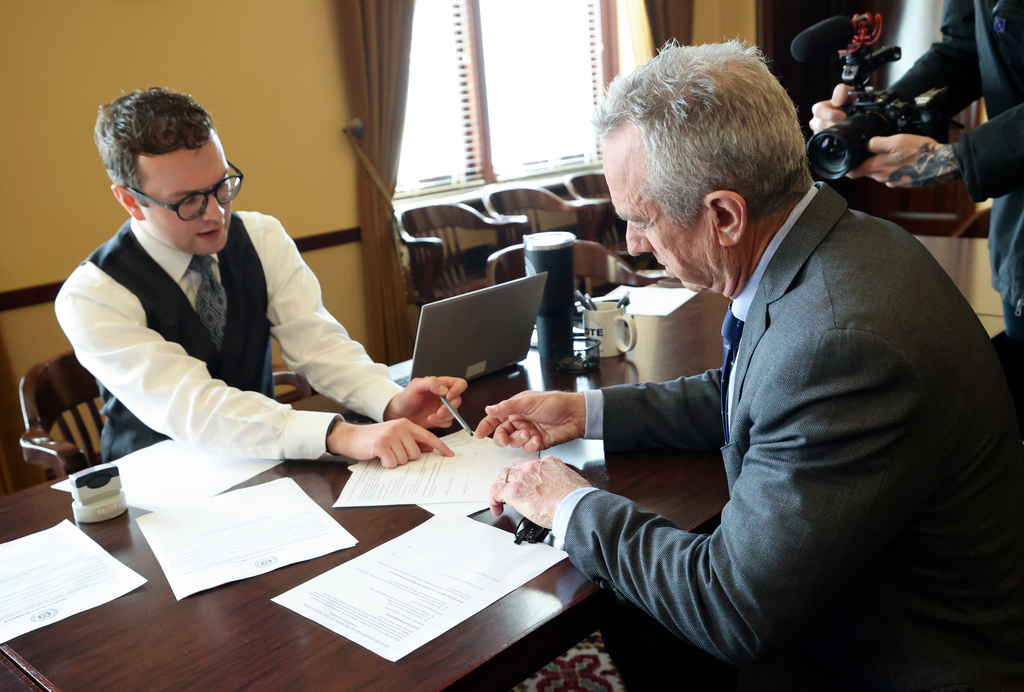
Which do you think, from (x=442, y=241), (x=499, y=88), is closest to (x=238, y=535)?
(x=442, y=241)

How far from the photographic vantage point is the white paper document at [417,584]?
966 millimetres

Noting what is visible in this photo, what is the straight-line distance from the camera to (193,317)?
6.21 ft

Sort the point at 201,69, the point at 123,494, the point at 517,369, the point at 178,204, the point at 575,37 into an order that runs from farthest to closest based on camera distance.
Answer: the point at 575,37
the point at 201,69
the point at 517,369
the point at 178,204
the point at 123,494

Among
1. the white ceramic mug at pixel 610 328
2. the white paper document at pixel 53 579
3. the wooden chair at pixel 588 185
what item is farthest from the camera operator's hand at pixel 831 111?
the wooden chair at pixel 588 185

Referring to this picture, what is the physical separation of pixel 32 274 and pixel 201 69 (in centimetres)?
118

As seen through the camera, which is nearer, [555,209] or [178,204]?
[178,204]

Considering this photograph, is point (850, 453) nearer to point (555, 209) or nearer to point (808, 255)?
point (808, 255)

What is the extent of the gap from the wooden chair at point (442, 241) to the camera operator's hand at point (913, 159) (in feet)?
8.31

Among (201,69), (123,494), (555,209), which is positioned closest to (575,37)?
(555,209)

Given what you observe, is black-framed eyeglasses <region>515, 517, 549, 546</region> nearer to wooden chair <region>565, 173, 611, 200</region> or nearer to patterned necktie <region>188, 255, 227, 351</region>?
patterned necktie <region>188, 255, 227, 351</region>

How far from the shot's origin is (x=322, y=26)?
4055 millimetres

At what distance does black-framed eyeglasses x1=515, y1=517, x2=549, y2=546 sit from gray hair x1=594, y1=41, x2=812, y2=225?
0.48m

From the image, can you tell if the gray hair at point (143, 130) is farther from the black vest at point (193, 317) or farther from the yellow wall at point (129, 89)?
the yellow wall at point (129, 89)

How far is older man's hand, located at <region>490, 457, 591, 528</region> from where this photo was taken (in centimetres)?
113
